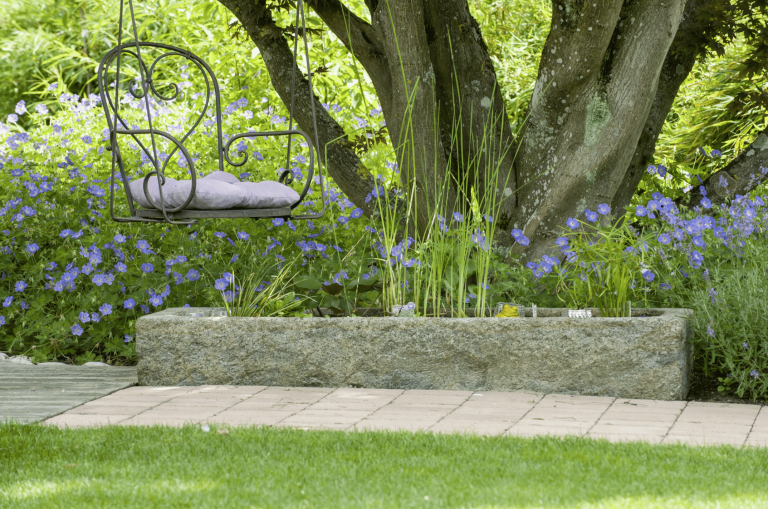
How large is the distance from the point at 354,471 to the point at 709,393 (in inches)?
→ 72.5

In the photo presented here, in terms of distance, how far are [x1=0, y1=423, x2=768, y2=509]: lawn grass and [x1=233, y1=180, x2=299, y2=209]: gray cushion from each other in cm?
91

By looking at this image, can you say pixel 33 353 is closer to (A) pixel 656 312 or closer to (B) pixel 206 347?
(B) pixel 206 347

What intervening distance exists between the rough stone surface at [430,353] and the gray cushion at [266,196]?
0.59 m

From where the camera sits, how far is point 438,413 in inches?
132

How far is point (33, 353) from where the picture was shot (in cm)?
464

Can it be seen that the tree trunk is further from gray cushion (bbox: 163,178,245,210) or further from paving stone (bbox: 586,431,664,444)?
paving stone (bbox: 586,431,664,444)

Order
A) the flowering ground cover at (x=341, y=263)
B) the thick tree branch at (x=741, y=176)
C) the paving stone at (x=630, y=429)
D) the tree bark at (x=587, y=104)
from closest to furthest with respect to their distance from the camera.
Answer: the paving stone at (x=630, y=429)
the flowering ground cover at (x=341, y=263)
the tree bark at (x=587, y=104)
the thick tree branch at (x=741, y=176)

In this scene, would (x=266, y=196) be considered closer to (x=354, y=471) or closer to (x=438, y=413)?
(x=438, y=413)

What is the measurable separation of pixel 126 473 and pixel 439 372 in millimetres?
1589

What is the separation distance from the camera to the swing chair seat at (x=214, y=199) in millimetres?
3324

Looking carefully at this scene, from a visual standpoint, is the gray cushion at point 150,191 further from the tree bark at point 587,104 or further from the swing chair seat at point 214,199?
the tree bark at point 587,104

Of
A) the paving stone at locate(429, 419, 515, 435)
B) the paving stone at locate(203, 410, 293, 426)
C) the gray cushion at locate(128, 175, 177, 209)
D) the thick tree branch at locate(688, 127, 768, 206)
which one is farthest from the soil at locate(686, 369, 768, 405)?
the gray cushion at locate(128, 175, 177, 209)

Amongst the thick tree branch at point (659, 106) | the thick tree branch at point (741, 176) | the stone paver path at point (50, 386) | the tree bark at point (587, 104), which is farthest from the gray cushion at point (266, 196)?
the thick tree branch at point (741, 176)

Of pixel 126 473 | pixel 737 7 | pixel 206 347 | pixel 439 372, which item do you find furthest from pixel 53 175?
pixel 737 7
